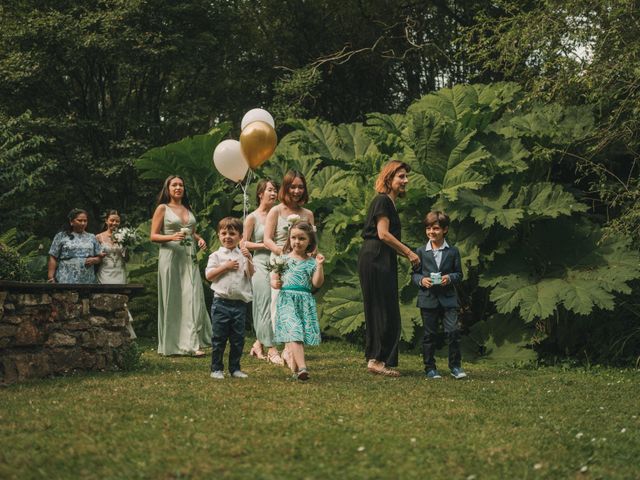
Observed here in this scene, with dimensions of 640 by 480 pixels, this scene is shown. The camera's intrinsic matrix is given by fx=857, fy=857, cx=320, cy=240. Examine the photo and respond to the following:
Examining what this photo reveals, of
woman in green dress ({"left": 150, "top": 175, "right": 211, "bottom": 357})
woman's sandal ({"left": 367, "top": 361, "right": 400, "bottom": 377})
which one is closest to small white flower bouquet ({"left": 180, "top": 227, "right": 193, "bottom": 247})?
woman in green dress ({"left": 150, "top": 175, "right": 211, "bottom": 357})

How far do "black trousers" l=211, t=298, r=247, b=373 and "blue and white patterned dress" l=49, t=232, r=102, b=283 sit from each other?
144 inches

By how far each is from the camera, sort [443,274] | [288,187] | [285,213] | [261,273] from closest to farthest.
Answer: [443,274]
[288,187]
[285,213]
[261,273]

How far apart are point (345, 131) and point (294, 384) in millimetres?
6885

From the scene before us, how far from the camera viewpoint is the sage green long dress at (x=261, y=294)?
9.29 meters

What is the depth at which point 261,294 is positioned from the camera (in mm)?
9344

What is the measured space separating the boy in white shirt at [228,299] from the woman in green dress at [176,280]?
208 cm

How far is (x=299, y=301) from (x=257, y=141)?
9.38 ft

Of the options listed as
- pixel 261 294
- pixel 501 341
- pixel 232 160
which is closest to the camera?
pixel 261 294

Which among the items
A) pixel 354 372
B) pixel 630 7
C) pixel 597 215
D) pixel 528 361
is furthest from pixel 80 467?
pixel 597 215

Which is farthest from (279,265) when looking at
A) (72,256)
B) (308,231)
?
(72,256)

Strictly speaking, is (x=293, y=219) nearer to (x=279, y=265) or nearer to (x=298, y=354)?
(x=279, y=265)

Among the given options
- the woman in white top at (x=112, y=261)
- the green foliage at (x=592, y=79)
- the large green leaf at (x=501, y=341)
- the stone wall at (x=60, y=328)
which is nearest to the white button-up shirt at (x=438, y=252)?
the green foliage at (x=592, y=79)

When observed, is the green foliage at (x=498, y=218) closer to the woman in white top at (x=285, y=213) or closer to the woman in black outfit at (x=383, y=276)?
the woman in white top at (x=285, y=213)

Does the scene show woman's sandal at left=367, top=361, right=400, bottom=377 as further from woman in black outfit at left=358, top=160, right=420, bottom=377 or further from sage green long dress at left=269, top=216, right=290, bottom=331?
sage green long dress at left=269, top=216, right=290, bottom=331
